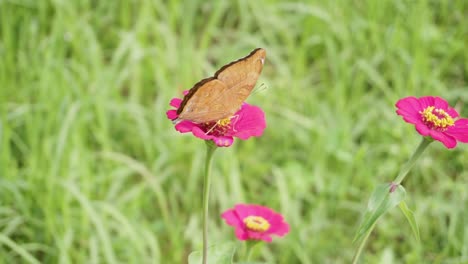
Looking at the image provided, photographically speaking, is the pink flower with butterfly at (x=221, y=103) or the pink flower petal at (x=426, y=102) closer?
the pink flower with butterfly at (x=221, y=103)

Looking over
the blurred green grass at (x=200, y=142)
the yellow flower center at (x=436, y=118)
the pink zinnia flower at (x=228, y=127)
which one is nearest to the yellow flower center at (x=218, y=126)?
the pink zinnia flower at (x=228, y=127)

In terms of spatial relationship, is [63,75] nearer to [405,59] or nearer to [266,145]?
[266,145]

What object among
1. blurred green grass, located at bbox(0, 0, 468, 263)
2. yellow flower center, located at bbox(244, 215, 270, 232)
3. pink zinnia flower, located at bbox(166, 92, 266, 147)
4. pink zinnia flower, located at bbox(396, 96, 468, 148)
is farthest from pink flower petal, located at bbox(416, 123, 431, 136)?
blurred green grass, located at bbox(0, 0, 468, 263)

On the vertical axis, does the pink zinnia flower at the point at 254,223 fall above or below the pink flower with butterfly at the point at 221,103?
below

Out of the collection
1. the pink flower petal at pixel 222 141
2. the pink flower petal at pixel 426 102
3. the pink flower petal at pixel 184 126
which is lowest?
the pink flower petal at pixel 222 141

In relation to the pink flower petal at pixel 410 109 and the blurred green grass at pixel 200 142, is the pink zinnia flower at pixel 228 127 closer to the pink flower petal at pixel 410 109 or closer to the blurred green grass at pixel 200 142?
the pink flower petal at pixel 410 109

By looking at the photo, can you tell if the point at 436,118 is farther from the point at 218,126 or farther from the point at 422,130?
the point at 218,126

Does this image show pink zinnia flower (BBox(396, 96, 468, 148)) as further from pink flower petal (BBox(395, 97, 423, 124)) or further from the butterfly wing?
the butterfly wing

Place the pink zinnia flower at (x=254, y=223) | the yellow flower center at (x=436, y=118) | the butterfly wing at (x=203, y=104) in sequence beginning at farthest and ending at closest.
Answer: the pink zinnia flower at (x=254, y=223) < the yellow flower center at (x=436, y=118) < the butterfly wing at (x=203, y=104)

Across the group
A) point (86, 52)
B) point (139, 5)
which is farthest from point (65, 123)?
point (139, 5)
